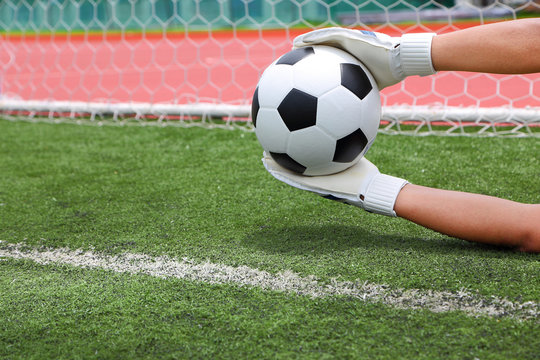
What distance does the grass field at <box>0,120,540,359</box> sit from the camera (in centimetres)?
155

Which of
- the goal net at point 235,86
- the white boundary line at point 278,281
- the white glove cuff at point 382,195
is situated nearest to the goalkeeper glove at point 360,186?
the white glove cuff at point 382,195

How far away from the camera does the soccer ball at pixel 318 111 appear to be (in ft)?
6.86

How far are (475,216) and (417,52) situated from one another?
24.4 inches

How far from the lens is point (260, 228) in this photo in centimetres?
244

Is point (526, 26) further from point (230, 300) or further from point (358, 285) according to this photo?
point (230, 300)

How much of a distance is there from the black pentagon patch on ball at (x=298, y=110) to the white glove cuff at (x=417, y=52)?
0.37m

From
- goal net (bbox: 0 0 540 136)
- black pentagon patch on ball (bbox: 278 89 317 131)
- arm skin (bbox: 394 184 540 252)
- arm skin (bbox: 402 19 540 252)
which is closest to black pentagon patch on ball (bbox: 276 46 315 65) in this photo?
black pentagon patch on ball (bbox: 278 89 317 131)

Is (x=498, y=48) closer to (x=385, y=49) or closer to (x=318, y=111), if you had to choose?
(x=385, y=49)

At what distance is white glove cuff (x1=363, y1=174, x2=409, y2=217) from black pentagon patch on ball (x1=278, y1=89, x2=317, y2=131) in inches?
12.9

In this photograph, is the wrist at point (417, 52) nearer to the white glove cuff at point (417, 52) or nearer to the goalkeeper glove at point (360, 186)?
the white glove cuff at point (417, 52)

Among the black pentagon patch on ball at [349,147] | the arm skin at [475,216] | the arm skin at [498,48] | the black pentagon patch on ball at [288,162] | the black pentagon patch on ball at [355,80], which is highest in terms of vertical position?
the arm skin at [498,48]

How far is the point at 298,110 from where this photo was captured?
82.6 inches

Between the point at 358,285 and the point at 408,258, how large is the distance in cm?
27

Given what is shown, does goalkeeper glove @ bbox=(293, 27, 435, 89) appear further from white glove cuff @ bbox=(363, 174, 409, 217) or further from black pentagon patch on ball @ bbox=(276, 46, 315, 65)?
white glove cuff @ bbox=(363, 174, 409, 217)
